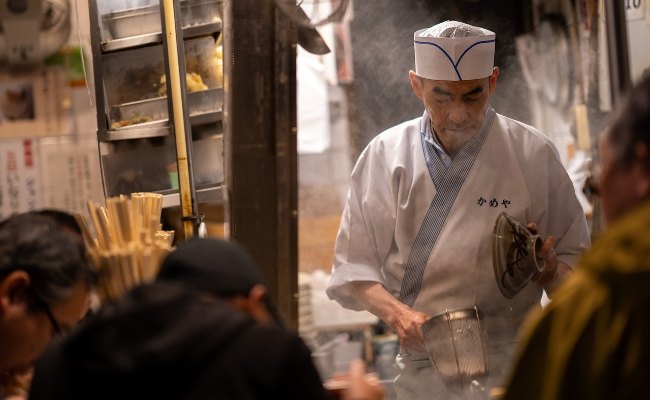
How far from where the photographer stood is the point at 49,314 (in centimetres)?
222

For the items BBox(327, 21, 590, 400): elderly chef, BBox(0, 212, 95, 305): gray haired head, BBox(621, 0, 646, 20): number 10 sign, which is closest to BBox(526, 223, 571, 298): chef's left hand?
BBox(327, 21, 590, 400): elderly chef

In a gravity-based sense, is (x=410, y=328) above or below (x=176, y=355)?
below

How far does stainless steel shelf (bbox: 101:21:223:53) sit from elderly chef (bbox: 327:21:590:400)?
0.78 metres

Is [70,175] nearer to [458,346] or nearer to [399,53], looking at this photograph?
[399,53]

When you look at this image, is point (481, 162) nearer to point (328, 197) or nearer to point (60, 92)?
point (328, 197)

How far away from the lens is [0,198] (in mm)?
3789

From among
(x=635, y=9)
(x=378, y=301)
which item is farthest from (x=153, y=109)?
(x=635, y=9)

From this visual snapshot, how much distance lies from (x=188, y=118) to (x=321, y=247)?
0.63m

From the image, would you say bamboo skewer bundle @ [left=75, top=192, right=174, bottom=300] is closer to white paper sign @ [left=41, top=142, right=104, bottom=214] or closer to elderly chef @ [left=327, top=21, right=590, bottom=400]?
elderly chef @ [left=327, top=21, right=590, bottom=400]

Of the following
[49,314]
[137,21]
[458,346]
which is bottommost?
[458,346]

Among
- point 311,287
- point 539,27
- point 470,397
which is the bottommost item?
point 470,397

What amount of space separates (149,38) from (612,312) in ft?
7.89

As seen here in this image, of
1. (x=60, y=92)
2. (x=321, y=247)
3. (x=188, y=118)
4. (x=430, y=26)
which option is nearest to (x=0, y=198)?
(x=60, y=92)

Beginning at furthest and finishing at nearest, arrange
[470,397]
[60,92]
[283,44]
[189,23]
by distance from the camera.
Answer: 1. [60,92]
2. [189,23]
3. [283,44]
4. [470,397]
